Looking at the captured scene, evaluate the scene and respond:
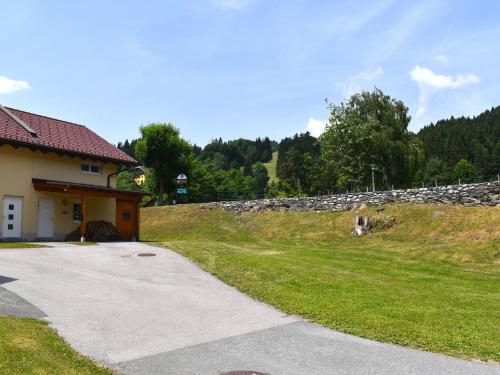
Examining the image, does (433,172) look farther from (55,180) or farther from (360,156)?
(55,180)

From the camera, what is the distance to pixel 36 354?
20.5ft

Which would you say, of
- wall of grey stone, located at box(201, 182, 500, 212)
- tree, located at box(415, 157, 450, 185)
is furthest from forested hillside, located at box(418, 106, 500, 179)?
wall of grey stone, located at box(201, 182, 500, 212)

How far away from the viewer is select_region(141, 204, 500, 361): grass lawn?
9.16 meters

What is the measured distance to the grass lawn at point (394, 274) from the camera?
9156mm

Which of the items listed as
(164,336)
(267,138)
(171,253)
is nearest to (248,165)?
(267,138)

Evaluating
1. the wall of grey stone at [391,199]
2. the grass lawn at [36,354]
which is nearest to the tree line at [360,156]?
the wall of grey stone at [391,199]

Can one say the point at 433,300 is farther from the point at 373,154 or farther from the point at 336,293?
the point at 373,154

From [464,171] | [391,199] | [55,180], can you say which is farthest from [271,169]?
[55,180]

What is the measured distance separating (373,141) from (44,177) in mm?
37283

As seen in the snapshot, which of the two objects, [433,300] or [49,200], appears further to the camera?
[49,200]

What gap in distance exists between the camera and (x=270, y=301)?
1145cm

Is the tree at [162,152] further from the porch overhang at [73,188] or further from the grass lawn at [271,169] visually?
the grass lawn at [271,169]

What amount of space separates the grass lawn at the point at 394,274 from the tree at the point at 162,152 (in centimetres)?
3351

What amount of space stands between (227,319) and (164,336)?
1.77 metres
